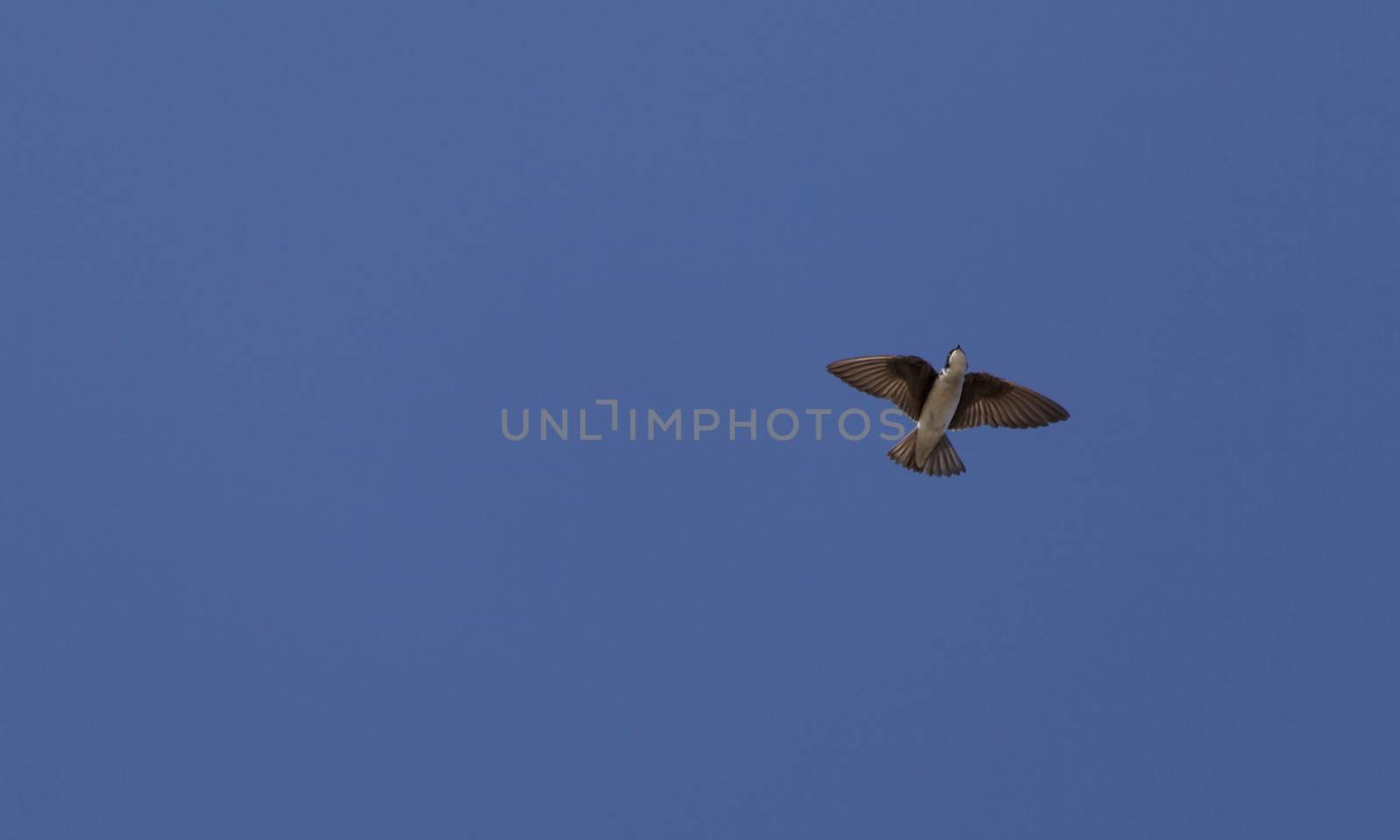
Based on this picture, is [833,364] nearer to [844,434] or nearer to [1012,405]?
[1012,405]

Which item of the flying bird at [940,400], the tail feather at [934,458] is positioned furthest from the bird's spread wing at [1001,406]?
the tail feather at [934,458]

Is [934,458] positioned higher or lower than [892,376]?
lower

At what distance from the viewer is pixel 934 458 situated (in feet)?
42.2

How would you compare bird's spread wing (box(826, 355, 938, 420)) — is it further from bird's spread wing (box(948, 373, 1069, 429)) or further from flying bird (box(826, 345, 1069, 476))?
bird's spread wing (box(948, 373, 1069, 429))

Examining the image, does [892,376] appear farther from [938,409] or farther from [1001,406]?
[1001,406]

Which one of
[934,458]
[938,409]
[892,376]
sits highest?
[892,376]

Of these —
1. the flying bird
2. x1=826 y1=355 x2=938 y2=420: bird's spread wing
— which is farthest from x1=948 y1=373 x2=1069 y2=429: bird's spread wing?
x1=826 y1=355 x2=938 y2=420: bird's spread wing

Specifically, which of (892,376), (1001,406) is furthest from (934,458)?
(892,376)

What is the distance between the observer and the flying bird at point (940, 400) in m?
12.5

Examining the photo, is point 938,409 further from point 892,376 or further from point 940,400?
point 892,376

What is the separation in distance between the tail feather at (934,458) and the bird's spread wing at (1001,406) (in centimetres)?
13

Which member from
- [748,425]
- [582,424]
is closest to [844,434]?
[748,425]

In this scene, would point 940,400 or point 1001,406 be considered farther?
point 1001,406

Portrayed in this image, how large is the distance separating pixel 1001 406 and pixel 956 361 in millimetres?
→ 505
